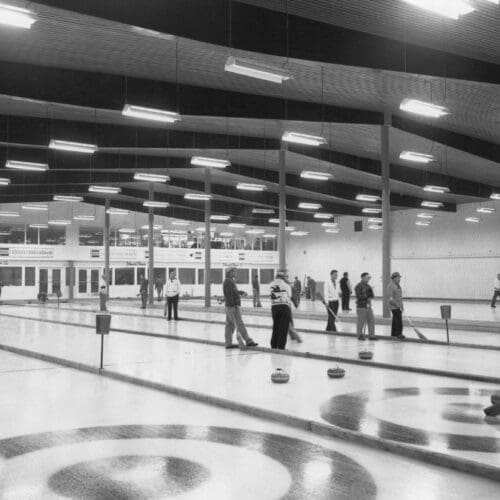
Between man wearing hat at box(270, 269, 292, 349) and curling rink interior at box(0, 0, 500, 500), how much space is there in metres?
0.04

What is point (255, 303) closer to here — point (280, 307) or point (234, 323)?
point (234, 323)

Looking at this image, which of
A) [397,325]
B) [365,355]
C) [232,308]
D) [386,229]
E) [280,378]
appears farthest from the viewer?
[386,229]

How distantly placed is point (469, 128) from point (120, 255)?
95.3 ft

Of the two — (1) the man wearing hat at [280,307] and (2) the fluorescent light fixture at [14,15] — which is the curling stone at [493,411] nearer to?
(1) the man wearing hat at [280,307]

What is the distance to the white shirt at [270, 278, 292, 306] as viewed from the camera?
12098mm

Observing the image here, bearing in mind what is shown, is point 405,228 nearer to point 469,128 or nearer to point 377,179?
point 377,179

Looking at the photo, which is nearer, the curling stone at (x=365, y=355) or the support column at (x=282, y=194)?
the curling stone at (x=365, y=355)

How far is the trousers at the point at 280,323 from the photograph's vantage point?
12.3 metres

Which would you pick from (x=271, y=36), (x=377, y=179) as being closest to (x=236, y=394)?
(x=271, y=36)

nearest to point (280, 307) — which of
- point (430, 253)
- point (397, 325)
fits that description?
point (397, 325)

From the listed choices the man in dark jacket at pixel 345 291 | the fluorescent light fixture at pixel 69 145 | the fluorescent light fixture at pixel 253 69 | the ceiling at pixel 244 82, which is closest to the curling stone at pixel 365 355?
the fluorescent light fixture at pixel 253 69

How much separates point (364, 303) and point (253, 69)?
22.5 ft

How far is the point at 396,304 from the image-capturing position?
14.4 m

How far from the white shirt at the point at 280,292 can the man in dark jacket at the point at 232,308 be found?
78 cm
